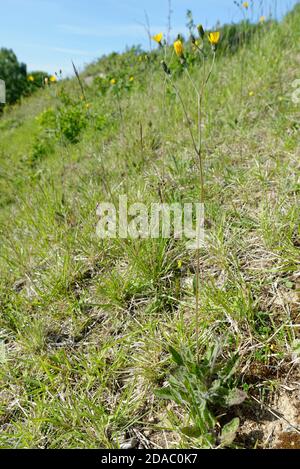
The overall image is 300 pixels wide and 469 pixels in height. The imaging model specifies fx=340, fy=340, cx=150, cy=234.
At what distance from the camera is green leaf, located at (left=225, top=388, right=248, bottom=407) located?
42.9 inches

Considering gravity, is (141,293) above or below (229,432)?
above

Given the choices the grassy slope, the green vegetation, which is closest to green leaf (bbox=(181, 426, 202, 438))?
the grassy slope

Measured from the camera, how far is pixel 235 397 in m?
1.10

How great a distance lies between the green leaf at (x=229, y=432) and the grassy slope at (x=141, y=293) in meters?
0.13

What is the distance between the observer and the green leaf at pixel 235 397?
1091 millimetres

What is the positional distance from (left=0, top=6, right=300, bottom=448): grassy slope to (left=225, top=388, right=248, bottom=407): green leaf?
0.13 m

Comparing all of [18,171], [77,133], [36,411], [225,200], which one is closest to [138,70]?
[77,133]

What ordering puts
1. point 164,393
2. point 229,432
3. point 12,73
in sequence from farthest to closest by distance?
point 12,73, point 164,393, point 229,432


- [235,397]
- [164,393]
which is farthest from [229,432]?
[164,393]

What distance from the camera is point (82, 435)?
47.8 inches

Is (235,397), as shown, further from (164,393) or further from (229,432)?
(164,393)

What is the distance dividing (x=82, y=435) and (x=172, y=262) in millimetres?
834

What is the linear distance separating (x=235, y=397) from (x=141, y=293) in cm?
68

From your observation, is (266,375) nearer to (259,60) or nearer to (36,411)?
(36,411)
